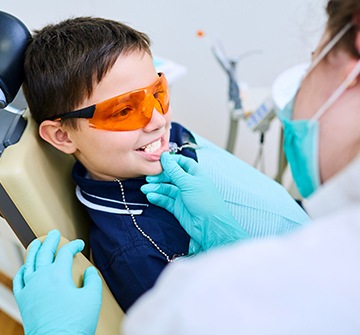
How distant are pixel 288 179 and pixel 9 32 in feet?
6.16

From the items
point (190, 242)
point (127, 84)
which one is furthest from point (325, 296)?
point (127, 84)

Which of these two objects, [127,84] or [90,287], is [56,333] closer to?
[90,287]

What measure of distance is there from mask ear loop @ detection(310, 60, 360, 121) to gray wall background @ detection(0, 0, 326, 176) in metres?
1.29

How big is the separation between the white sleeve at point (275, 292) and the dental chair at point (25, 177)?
524 millimetres

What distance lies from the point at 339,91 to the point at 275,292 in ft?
1.19

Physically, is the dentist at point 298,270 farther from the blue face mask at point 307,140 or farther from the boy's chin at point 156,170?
the boy's chin at point 156,170

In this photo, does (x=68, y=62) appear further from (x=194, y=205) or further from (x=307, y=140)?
(x=307, y=140)

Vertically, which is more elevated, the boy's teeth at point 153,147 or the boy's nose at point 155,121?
the boy's nose at point 155,121

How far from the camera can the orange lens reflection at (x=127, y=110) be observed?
0.98 meters

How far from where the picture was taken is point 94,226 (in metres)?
1.15

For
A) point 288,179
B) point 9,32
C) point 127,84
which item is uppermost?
point 9,32

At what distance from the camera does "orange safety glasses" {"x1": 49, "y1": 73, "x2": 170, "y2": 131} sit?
0.98 m

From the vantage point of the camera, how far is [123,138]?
103 cm

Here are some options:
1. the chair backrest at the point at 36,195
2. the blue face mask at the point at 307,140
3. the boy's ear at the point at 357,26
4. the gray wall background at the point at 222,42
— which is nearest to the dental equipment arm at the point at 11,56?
the chair backrest at the point at 36,195
